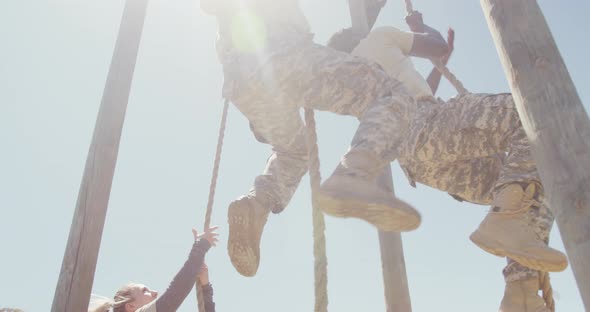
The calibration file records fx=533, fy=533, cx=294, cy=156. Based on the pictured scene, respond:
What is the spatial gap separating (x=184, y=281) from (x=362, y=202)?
2.09 meters

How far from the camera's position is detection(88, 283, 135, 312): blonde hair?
329cm

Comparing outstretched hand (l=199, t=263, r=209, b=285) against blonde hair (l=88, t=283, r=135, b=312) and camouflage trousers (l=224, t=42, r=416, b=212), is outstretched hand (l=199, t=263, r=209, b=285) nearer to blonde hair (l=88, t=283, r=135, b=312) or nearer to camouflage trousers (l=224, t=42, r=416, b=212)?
blonde hair (l=88, t=283, r=135, b=312)

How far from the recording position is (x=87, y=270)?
2.88 m

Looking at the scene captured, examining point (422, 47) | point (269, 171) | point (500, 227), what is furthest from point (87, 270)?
point (422, 47)

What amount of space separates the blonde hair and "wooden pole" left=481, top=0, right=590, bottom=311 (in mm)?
2680

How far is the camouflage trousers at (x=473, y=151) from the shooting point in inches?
86.8

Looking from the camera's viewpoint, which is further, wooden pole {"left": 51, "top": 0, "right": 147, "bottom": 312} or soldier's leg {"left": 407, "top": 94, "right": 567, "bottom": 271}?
wooden pole {"left": 51, "top": 0, "right": 147, "bottom": 312}

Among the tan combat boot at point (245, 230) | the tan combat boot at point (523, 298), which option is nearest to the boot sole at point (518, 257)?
the tan combat boot at point (523, 298)

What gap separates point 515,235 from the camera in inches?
75.1

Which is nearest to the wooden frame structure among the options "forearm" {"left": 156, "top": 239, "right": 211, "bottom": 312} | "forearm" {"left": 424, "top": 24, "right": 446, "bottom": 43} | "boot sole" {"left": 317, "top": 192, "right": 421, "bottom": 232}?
"boot sole" {"left": 317, "top": 192, "right": 421, "bottom": 232}

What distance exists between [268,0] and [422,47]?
4.95ft

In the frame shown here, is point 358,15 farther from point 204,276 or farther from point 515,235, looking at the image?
point 515,235

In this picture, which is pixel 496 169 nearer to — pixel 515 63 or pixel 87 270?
pixel 515 63

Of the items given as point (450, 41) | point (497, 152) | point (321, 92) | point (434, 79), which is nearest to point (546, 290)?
point (497, 152)
